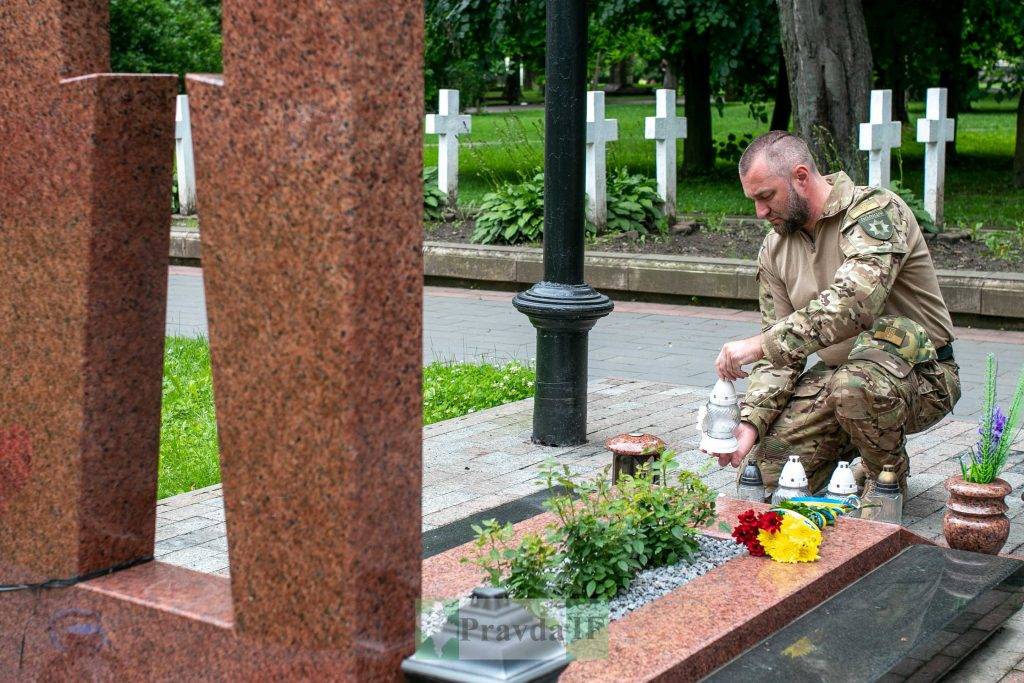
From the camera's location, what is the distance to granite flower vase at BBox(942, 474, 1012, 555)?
4.73 metres

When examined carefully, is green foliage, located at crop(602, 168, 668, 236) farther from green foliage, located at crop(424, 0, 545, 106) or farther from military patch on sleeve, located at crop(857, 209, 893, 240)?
military patch on sleeve, located at crop(857, 209, 893, 240)

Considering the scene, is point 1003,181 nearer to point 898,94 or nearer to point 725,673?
point 898,94

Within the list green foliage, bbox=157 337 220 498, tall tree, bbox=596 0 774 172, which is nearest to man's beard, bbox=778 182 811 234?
green foliage, bbox=157 337 220 498

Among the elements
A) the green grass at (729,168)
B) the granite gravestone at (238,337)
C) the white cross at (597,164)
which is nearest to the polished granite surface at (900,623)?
the granite gravestone at (238,337)

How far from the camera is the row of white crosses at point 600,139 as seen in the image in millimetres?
13094

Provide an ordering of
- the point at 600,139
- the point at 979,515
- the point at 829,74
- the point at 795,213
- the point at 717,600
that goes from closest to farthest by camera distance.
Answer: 1. the point at 717,600
2. the point at 979,515
3. the point at 795,213
4. the point at 829,74
5. the point at 600,139

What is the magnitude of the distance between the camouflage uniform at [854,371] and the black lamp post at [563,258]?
1.31 meters

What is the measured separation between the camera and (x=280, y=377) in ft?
10.2

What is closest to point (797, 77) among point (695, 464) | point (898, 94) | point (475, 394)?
point (475, 394)

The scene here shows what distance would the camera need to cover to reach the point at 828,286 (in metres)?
5.19

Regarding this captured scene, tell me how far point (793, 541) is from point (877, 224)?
1480mm

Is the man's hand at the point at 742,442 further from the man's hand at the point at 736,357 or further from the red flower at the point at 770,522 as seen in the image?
the red flower at the point at 770,522

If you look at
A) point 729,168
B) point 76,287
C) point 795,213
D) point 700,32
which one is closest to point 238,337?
point 76,287

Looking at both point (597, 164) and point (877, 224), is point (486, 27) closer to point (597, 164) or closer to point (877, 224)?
point (597, 164)
